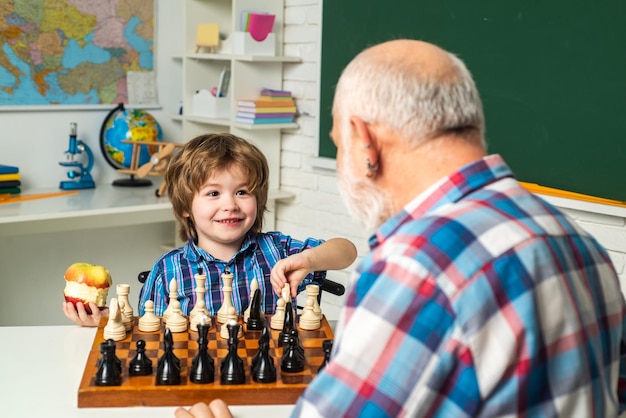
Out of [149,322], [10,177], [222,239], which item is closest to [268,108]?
[10,177]

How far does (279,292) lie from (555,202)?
1.49m

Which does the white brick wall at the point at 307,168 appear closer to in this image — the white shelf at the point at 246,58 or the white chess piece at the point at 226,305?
the white shelf at the point at 246,58

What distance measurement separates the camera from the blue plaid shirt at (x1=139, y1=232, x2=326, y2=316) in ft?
7.75

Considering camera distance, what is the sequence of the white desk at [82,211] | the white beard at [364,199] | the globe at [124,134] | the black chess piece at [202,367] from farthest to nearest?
the globe at [124,134], the white desk at [82,211], the black chess piece at [202,367], the white beard at [364,199]

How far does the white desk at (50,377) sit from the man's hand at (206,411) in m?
0.05

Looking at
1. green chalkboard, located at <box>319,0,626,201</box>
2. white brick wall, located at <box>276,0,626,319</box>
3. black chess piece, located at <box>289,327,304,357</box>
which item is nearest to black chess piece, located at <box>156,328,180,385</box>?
black chess piece, located at <box>289,327,304,357</box>

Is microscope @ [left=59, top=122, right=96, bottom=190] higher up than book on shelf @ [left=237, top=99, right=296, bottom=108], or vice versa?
book on shelf @ [left=237, top=99, right=296, bottom=108]

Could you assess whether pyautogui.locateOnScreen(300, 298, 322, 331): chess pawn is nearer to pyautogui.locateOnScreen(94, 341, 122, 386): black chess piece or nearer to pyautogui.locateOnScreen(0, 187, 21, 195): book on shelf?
pyautogui.locateOnScreen(94, 341, 122, 386): black chess piece

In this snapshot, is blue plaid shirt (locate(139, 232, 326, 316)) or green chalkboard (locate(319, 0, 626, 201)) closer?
blue plaid shirt (locate(139, 232, 326, 316))

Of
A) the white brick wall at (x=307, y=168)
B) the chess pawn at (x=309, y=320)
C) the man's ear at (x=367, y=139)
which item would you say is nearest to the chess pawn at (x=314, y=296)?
the chess pawn at (x=309, y=320)

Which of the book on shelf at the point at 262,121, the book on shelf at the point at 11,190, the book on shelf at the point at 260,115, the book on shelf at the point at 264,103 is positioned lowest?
the book on shelf at the point at 11,190

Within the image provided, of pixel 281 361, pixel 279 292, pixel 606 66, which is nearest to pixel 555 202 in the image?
pixel 606 66

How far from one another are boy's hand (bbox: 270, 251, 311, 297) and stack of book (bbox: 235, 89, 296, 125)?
2.09m

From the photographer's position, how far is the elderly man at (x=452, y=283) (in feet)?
3.52
